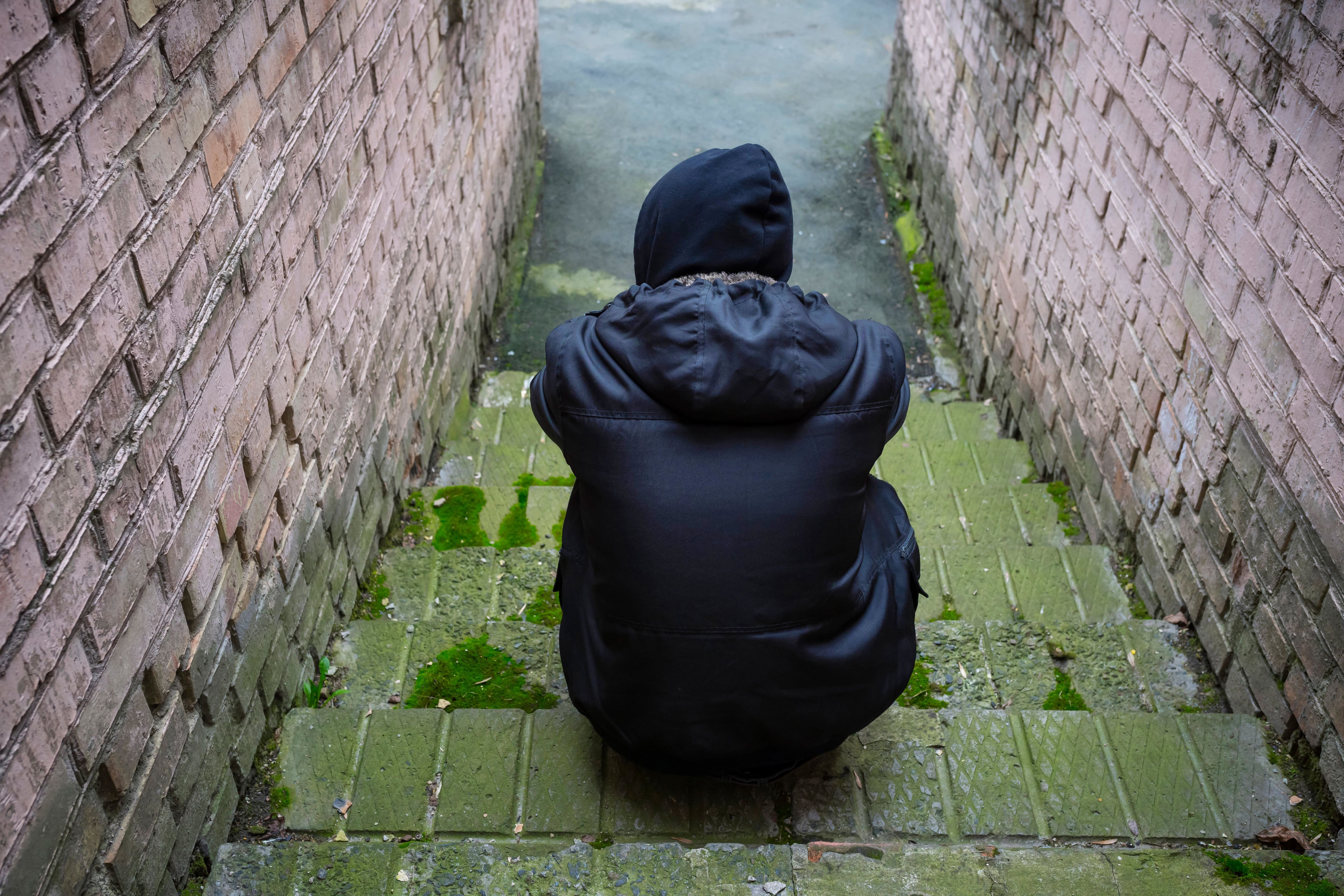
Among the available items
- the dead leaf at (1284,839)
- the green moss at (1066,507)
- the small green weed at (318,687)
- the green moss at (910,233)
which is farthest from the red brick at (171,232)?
the green moss at (910,233)

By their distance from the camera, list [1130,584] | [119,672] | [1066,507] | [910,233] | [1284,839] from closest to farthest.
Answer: [119,672], [1284,839], [1130,584], [1066,507], [910,233]

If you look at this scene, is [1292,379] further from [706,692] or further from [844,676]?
[706,692]

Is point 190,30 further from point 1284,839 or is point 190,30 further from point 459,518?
point 1284,839

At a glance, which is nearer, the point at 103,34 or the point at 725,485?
the point at 103,34

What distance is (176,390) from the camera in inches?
81.8

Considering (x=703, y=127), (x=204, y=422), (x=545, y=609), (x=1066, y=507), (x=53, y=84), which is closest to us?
(x=53, y=84)

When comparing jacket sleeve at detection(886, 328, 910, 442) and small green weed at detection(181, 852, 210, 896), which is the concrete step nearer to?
small green weed at detection(181, 852, 210, 896)

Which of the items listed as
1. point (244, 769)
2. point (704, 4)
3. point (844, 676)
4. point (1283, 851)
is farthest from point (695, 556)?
point (704, 4)

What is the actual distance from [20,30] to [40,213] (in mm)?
250

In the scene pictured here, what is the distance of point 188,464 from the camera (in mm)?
2162

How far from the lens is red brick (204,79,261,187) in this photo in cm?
219

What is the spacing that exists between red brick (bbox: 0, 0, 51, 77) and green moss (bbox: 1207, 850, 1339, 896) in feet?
8.47

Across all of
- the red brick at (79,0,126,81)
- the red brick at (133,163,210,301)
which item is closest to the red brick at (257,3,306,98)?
the red brick at (133,163,210,301)

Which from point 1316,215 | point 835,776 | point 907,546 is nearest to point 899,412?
point 907,546
